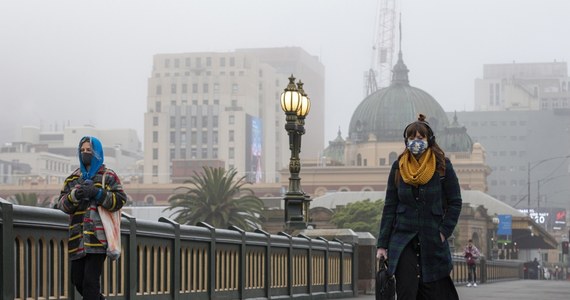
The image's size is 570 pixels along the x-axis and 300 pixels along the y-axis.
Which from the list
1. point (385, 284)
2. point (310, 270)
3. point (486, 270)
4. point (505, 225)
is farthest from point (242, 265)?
point (505, 225)

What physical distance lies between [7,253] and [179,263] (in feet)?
18.5

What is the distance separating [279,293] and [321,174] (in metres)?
172

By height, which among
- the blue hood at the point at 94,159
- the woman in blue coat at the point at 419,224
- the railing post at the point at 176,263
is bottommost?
the railing post at the point at 176,263

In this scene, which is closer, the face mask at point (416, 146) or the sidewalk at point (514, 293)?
the face mask at point (416, 146)

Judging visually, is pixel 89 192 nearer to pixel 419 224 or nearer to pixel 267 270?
pixel 419 224

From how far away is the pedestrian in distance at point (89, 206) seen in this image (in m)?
11.4

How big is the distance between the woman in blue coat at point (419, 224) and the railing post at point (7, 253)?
2.99 m

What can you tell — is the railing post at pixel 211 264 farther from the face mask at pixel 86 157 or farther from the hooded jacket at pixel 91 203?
the face mask at pixel 86 157

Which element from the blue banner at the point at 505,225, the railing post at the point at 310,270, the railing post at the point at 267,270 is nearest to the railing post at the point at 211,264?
the railing post at the point at 267,270

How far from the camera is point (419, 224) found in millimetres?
10711

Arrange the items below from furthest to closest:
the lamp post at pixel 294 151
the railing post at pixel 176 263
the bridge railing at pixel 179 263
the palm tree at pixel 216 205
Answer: the palm tree at pixel 216 205 < the lamp post at pixel 294 151 < the railing post at pixel 176 263 < the bridge railing at pixel 179 263

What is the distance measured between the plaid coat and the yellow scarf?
6 cm

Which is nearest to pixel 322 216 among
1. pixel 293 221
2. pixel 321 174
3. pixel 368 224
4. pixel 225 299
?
pixel 368 224

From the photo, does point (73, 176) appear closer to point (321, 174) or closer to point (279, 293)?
point (279, 293)
